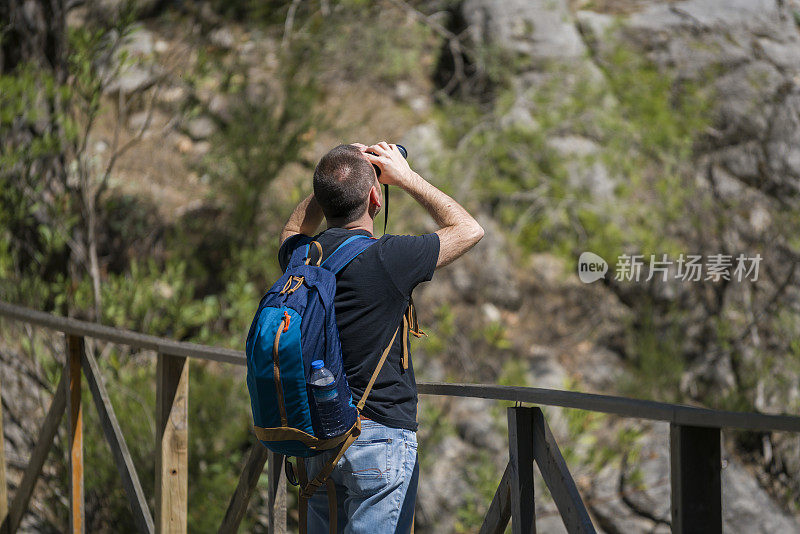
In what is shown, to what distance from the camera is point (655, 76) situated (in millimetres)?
7684

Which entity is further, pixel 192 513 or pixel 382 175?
pixel 192 513

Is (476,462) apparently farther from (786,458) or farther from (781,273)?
(781,273)

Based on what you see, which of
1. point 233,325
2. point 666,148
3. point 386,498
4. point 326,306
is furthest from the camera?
point 666,148

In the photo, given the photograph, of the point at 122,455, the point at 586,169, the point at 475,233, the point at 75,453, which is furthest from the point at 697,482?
the point at 586,169

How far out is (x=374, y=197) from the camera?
169cm

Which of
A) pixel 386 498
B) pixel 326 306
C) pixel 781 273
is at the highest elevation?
pixel 326 306

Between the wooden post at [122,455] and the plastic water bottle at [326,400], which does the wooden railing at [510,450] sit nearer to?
the wooden post at [122,455]

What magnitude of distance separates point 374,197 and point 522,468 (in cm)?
62

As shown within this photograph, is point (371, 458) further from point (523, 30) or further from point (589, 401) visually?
point (523, 30)

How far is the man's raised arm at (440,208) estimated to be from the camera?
5.43 ft

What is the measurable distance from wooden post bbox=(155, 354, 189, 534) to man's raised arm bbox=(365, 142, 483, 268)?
3.38 feet

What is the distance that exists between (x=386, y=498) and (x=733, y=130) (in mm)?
6566

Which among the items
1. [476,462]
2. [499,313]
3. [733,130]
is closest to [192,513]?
[476,462]

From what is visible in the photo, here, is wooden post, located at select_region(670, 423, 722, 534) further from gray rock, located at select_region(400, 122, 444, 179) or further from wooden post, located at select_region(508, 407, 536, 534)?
gray rock, located at select_region(400, 122, 444, 179)
